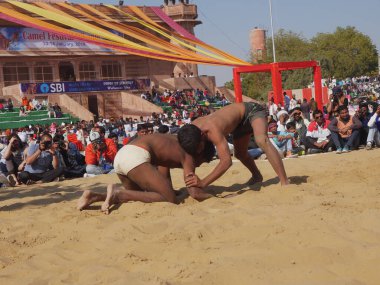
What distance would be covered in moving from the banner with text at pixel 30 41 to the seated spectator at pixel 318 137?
1047 inches

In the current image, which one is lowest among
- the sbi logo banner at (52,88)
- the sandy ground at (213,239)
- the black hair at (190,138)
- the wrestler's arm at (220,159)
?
the sandy ground at (213,239)

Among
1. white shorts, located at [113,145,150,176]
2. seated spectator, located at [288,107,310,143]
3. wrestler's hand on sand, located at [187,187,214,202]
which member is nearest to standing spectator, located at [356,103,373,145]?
seated spectator, located at [288,107,310,143]

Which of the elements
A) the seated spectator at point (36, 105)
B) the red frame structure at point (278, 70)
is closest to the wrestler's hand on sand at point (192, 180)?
the red frame structure at point (278, 70)

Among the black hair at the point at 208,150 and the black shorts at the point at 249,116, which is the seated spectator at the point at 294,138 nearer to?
the black shorts at the point at 249,116

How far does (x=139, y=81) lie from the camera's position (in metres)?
35.6

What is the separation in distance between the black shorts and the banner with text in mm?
30327

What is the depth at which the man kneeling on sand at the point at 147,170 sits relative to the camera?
5.06 m

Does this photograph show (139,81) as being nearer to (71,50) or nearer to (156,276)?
(71,50)

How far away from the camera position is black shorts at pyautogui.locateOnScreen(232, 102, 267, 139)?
5.71m

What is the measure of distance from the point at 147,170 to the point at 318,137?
6.02 metres

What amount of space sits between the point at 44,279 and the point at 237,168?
15.8 ft

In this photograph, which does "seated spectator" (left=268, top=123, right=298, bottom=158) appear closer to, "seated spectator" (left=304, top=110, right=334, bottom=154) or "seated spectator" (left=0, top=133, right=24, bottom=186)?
"seated spectator" (left=304, top=110, right=334, bottom=154)

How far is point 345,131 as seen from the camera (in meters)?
9.81

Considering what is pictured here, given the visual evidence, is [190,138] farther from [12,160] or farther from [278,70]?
[278,70]
